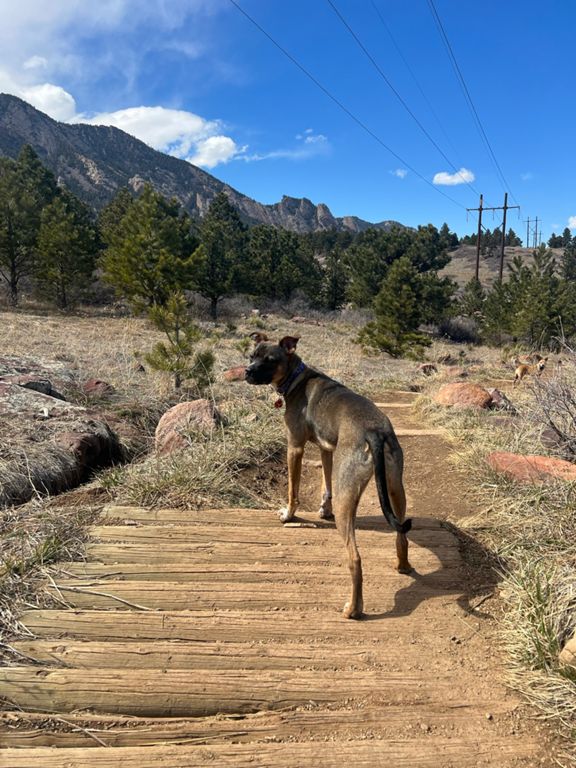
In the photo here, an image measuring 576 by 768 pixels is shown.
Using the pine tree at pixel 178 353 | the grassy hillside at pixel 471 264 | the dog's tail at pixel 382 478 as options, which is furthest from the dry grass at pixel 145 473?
the grassy hillside at pixel 471 264

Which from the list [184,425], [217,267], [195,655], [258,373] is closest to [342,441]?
[258,373]

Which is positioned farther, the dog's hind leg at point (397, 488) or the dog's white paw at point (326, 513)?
the dog's white paw at point (326, 513)

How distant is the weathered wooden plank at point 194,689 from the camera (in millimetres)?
2217

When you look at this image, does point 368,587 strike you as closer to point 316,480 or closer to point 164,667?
point 164,667

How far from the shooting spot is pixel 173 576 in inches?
126

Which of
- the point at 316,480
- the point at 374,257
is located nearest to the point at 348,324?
the point at 374,257

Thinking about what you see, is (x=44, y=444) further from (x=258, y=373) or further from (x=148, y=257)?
(x=148, y=257)

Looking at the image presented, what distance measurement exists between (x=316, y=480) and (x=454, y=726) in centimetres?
330

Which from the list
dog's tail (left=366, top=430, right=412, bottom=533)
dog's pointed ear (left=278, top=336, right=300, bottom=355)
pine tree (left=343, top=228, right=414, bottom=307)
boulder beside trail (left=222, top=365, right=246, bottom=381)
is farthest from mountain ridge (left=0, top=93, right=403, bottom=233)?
dog's tail (left=366, top=430, right=412, bottom=533)

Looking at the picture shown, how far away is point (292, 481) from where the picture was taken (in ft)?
13.2

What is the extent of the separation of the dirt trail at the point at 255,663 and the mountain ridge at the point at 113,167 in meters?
95.1

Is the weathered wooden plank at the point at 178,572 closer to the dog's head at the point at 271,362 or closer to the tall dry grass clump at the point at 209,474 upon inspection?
the tall dry grass clump at the point at 209,474

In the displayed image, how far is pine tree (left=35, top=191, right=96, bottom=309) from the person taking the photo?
1033 inches

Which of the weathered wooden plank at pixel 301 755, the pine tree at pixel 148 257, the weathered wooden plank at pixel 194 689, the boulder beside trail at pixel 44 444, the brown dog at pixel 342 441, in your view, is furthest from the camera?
the pine tree at pixel 148 257
